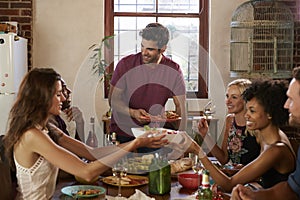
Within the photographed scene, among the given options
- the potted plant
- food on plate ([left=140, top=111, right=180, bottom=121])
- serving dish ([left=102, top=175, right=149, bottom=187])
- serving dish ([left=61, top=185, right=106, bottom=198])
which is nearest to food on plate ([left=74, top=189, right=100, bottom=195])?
serving dish ([left=61, top=185, right=106, bottom=198])

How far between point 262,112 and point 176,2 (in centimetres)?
328

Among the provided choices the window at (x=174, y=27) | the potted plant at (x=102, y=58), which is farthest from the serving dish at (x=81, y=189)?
the window at (x=174, y=27)

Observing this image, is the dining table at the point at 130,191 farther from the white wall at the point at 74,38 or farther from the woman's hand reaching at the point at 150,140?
the white wall at the point at 74,38

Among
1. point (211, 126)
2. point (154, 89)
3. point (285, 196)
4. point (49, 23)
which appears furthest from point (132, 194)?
point (49, 23)

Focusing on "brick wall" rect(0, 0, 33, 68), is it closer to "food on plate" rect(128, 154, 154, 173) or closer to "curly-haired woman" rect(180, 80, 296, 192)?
"food on plate" rect(128, 154, 154, 173)

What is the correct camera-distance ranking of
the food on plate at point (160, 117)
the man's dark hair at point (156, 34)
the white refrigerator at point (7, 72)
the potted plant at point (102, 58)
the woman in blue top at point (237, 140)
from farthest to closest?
the potted plant at point (102, 58)
the white refrigerator at point (7, 72)
the man's dark hair at point (156, 34)
the food on plate at point (160, 117)
the woman in blue top at point (237, 140)

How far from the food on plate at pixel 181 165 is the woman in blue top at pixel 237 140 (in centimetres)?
15

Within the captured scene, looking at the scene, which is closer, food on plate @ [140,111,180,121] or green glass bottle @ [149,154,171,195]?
green glass bottle @ [149,154,171,195]

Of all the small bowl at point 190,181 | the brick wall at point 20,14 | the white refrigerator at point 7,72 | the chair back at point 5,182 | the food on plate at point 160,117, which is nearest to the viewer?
the chair back at point 5,182

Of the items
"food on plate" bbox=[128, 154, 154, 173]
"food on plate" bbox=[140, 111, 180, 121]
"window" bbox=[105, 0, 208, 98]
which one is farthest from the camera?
"window" bbox=[105, 0, 208, 98]

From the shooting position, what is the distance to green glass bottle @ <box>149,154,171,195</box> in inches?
84.4

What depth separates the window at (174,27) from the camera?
5.34m

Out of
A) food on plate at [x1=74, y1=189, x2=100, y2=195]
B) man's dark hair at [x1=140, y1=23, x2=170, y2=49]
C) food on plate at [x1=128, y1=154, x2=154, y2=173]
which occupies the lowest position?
food on plate at [x1=74, y1=189, x2=100, y2=195]

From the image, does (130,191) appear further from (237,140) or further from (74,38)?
(74,38)
